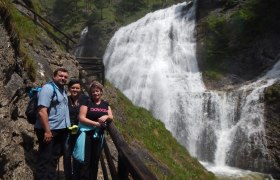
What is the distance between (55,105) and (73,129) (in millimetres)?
467

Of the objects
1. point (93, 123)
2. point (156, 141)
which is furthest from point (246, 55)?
point (93, 123)

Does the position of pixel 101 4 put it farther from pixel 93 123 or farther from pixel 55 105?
pixel 93 123

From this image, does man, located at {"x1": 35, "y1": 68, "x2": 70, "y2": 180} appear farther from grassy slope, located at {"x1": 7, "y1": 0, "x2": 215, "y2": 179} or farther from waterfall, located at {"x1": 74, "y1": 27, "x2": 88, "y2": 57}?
waterfall, located at {"x1": 74, "y1": 27, "x2": 88, "y2": 57}

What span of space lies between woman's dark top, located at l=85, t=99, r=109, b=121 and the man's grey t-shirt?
0.42m

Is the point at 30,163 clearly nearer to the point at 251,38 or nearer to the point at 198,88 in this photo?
the point at 198,88

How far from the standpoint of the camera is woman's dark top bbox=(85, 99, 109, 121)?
5.63m

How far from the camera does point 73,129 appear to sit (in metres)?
5.82

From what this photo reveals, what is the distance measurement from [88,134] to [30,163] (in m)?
1.39

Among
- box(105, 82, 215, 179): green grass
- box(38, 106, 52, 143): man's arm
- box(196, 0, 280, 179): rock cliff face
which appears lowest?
box(105, 82, 215, 179): green grass

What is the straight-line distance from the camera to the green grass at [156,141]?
13.2 metres

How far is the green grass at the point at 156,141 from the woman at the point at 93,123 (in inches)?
242

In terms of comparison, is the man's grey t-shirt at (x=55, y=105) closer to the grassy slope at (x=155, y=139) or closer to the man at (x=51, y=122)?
the man at (x=51, y=122)

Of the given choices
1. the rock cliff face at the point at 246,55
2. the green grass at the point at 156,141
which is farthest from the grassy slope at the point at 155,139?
the rock cliff face at the point at 246,55

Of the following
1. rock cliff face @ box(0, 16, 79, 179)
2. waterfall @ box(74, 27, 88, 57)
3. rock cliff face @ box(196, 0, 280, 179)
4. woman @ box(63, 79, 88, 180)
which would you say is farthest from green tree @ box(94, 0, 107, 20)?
woman @ box(63, 79, 88, 180)
